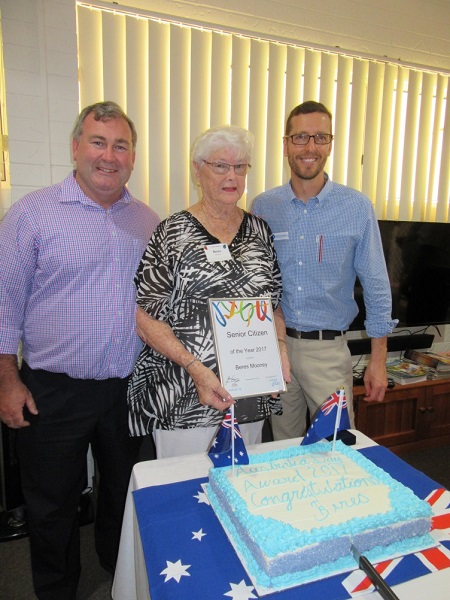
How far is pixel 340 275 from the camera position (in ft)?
6.18

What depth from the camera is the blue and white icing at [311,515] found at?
0.82m

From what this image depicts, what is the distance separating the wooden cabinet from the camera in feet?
9.79

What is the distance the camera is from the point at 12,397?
61.3 inches

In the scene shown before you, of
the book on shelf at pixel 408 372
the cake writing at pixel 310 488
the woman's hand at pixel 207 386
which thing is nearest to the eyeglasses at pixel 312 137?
the woman's hand at pixel 207 386

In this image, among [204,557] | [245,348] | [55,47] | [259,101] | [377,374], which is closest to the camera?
[204,557]

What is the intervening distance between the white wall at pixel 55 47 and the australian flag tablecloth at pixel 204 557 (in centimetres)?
202

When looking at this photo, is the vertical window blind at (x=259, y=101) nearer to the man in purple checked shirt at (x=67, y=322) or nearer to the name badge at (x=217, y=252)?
the man in purple checked shirt at (x=67, y=322)

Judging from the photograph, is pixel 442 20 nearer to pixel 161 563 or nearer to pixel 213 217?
pixel 213 217

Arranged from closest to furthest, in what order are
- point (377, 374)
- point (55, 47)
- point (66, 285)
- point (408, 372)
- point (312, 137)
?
point (66, 285) < point (312, 137) < point (377, 374) < point (55, 47) < point (408, 372)

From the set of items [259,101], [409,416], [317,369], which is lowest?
[409,416]

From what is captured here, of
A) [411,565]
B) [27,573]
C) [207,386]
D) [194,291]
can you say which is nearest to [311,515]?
[411,565]

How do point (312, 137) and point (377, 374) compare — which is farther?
point (377, 374)

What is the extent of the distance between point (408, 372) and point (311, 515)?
8.24 feet

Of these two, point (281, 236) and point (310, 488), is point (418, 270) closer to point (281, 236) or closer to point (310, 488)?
point (281, 236)
